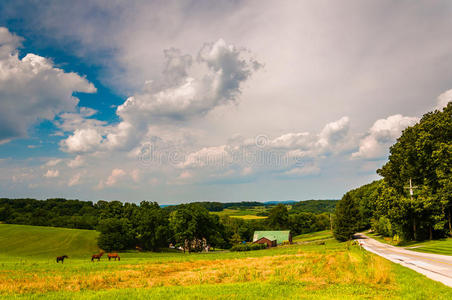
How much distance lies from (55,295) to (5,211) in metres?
122

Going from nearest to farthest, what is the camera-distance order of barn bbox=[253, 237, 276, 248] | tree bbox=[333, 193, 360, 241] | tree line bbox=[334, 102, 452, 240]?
tree line bbox=[334, 102, 452, 240], tree bbox=[333, 193, 360, 241], barn bbox=[253, 237, 276, 248]

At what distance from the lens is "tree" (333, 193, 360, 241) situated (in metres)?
70.6

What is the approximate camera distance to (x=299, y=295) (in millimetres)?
12852

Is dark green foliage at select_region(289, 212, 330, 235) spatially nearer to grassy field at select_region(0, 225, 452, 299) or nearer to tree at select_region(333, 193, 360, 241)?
tree at select_region(333, 193, 360, 241)

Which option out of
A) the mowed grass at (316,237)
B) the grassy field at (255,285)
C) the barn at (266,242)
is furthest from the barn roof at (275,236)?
the grassy field at (255,285)

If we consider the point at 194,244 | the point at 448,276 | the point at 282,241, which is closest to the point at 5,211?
the point at 194,244

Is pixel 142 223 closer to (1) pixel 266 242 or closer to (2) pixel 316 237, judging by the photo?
(1) pixel 266 242

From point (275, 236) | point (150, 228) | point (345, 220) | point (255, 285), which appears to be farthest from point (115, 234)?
point (345, 220)

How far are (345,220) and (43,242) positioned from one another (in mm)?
80617

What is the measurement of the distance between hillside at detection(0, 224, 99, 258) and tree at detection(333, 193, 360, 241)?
6416cm

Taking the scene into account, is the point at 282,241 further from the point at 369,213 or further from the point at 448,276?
the point at 448,276

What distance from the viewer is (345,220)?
7181 centimetres

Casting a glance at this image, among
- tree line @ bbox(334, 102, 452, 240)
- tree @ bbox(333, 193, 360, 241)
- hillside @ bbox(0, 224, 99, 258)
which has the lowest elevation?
hillside @ bbox(0, 224, 99, 258)

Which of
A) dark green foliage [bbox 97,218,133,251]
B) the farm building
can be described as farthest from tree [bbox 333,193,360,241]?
dark green foliage [bbox 97,218,133,251]
